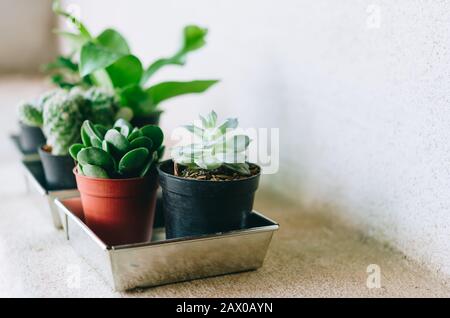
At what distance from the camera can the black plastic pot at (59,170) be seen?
3.01 ft

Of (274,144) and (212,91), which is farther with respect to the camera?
(212,91)

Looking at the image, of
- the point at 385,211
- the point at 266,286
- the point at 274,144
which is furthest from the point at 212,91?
the point at 266,286

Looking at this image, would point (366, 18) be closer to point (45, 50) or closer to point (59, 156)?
point (59, 156)

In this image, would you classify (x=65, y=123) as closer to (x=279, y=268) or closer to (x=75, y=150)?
(x=75, y=150)

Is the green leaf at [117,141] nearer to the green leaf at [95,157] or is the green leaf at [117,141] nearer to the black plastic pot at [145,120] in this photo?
the green leaf at [95,157]

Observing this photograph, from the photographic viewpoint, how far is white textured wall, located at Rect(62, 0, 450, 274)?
74cm

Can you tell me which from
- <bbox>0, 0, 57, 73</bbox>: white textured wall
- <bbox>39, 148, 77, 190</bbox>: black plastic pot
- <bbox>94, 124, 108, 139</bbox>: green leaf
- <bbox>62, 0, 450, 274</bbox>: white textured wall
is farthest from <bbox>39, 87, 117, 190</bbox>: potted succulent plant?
<bbox>0, 0, 57, 73</bbox>: white textured wall

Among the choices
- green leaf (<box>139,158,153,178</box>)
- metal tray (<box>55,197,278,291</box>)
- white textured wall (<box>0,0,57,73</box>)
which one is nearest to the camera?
metal tray (<box>55,197,278,291</box>)

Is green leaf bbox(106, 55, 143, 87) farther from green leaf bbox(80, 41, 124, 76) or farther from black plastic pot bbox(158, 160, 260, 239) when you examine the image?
black plastic pot bbox(158, 160, 260, 239)

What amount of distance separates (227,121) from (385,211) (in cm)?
33

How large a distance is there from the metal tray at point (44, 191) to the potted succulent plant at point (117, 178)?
A: 0.44ft

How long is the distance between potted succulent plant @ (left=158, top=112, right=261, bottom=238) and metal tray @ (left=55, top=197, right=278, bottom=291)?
1.0 inches

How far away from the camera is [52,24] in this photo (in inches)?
124
